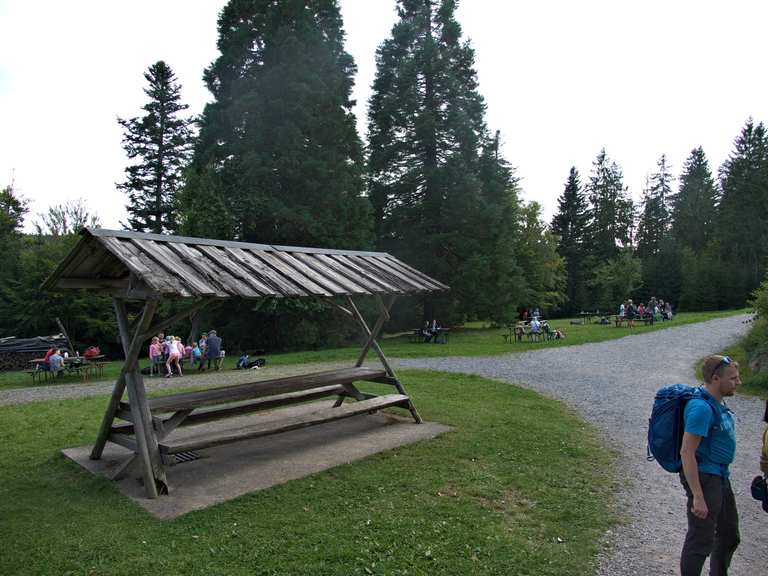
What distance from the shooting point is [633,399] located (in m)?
10.8

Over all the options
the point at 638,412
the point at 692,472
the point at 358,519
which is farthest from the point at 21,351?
the point at 692,472

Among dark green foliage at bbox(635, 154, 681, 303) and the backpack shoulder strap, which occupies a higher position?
dark green foliage at bbox(635, 154, 681, 303)

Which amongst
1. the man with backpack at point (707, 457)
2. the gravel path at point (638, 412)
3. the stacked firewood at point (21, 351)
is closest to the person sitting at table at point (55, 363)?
the stacked firewood at point (21, 351)

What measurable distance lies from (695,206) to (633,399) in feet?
214

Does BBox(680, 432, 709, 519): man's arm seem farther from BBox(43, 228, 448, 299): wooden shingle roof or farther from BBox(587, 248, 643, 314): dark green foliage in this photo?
BBox(587, 248, 643, 314): dark green foliage

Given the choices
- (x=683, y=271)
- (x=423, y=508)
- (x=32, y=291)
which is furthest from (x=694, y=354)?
(x=683, y=271)

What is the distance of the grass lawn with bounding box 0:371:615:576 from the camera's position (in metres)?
4.01

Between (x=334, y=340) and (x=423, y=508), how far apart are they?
66.1 feet

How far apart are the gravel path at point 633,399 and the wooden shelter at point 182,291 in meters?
3.89

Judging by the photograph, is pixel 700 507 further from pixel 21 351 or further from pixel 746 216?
pixel 746 216

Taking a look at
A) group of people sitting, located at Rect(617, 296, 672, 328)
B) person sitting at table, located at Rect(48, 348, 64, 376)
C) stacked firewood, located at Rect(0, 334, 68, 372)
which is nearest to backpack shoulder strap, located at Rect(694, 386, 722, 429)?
person sitting at table, located at Rect(48, 348, 64, 376)

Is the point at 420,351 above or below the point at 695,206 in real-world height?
below

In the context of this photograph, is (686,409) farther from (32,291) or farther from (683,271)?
(683,271)

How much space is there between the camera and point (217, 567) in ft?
12.9
